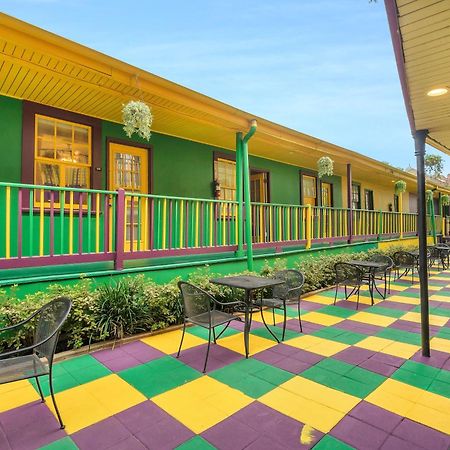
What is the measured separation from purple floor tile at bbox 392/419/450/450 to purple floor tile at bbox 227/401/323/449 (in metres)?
0.58

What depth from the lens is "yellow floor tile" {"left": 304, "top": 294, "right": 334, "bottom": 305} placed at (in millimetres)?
6156

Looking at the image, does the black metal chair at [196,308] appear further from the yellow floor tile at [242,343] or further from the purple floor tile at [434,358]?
the purple floor tile at [434,358]

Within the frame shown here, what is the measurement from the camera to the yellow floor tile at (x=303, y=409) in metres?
2.37

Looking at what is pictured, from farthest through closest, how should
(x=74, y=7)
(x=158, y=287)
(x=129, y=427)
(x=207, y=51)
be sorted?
(x=207, y=51), (x=74, y=7), (x=158, y=287), (x=129, y=427)

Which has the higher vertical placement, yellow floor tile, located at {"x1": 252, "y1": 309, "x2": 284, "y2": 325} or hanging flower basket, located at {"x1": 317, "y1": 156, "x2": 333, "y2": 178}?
hanging flower basket, located at {"x1": 317, "y1": 156, "x2": 333, "y2": 178}

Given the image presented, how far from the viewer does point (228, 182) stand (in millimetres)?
8828

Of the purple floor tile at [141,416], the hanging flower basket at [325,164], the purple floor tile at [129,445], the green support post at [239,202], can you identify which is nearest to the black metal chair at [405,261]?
the hanging flower basket at [325,164]

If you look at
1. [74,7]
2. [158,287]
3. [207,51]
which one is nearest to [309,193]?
[158,287]

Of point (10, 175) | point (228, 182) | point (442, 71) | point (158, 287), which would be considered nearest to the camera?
point (442, 71)

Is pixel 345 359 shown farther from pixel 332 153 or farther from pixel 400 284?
pixel 332 153

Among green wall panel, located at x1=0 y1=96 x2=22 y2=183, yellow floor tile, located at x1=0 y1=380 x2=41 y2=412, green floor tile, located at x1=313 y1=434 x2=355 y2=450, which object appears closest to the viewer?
green floor tile, located at x1=313 y1=434 x2=355 y2=450

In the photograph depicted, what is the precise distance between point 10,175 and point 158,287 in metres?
2.94

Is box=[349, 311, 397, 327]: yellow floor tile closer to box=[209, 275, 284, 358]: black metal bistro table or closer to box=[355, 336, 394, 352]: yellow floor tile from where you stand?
box=[355, 336, 394, 352]: yellow floor tile

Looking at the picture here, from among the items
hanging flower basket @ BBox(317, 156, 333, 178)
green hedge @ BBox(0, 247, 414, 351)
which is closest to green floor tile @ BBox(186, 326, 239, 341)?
green hedge @ BBox(0, 247, 414, 351)
